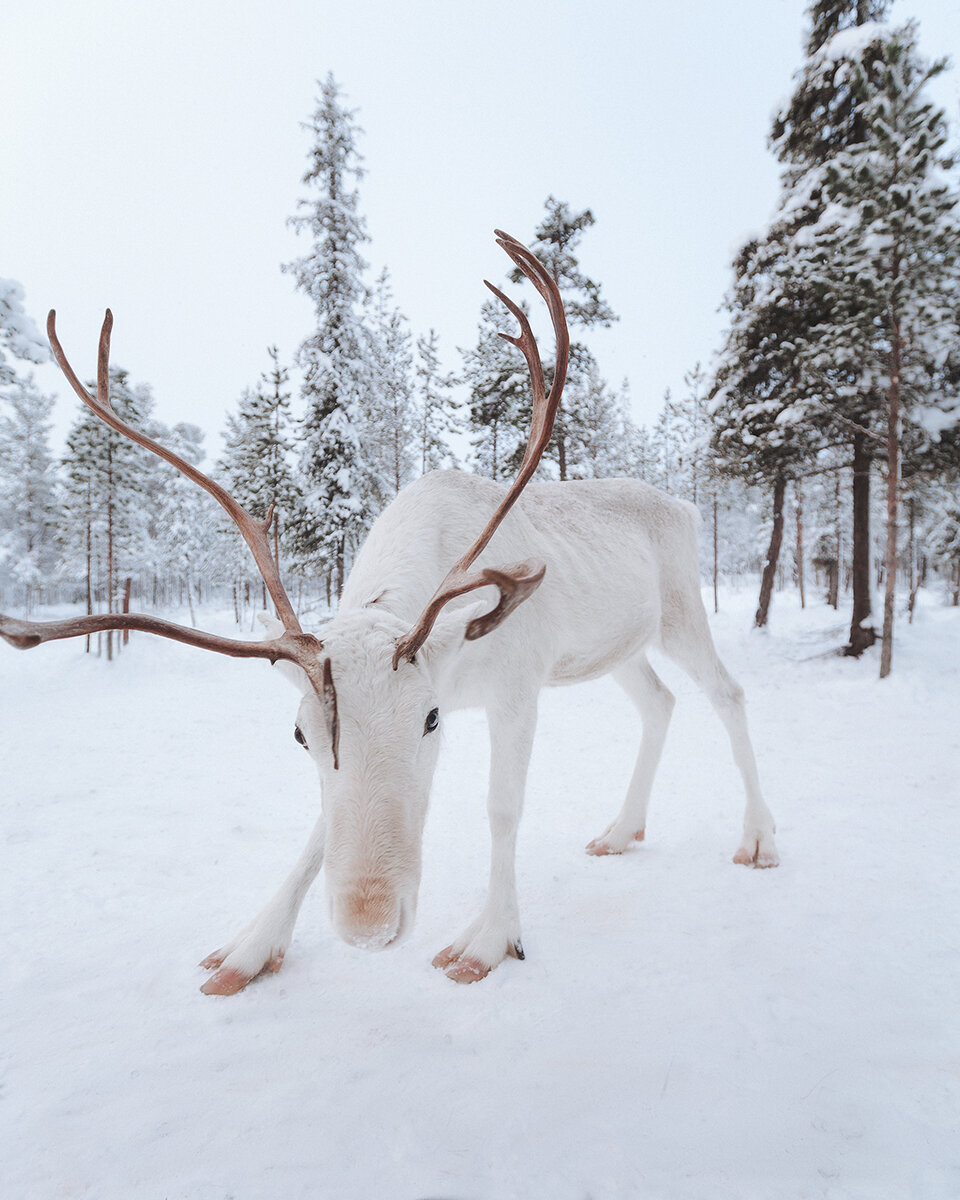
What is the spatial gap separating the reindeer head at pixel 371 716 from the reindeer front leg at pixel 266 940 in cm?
78

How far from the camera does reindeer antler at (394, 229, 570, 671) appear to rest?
1.71 metres

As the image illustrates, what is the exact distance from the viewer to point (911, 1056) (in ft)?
6.00

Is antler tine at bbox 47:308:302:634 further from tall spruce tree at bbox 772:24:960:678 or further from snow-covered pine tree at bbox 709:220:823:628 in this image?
snow-covered pine tree at bbox 709:220:823:628

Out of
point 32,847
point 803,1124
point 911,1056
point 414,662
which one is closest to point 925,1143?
point 803,1124

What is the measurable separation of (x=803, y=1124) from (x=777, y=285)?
43.6 feet

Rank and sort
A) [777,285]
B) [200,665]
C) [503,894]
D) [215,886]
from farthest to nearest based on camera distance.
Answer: [200,665]
[777,285]
[215,886]
[503,894]

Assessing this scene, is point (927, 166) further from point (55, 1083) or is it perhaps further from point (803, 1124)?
point (55, 1083)

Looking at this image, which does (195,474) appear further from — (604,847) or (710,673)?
(710,673)

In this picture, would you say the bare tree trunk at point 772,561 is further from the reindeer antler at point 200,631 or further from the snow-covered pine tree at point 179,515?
the snow-covered pine tree at point 179,515

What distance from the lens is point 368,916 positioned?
1551 mm

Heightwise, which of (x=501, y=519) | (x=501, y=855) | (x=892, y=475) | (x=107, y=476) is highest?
(x=107, y=476)

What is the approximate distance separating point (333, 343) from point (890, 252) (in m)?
11.9

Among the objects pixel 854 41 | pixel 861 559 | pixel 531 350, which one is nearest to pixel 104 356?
pixel 531 350

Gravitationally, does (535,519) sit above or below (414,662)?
above
